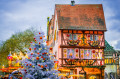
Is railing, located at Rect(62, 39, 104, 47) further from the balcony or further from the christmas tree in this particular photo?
the christmas tree

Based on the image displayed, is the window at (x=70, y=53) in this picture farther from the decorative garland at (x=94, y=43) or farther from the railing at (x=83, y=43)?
the decorative garland at (x=94, y=43)

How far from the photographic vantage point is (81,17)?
38438 mm

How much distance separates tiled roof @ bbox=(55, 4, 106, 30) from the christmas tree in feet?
50.1

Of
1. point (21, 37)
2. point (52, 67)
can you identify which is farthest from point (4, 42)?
point (52, 67)

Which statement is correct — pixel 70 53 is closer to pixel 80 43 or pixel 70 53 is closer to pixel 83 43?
pixel 80 43

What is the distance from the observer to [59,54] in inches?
1442

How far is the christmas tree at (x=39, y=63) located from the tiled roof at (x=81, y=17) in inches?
602

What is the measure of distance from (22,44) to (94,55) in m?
14.7

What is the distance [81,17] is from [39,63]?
19117 millimetres

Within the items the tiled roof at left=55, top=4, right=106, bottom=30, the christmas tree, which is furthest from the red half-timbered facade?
the christmas tree

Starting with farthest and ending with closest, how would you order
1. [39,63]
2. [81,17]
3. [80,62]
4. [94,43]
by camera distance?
1. [81,17]
2. [94,43]
3. [80,62]
4. [39,63]

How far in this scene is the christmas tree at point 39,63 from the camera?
2053 cm

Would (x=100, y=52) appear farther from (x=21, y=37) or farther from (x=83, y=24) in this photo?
(x=21, y=37)

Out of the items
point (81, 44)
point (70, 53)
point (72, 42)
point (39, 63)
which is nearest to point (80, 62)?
point (70, 53)
